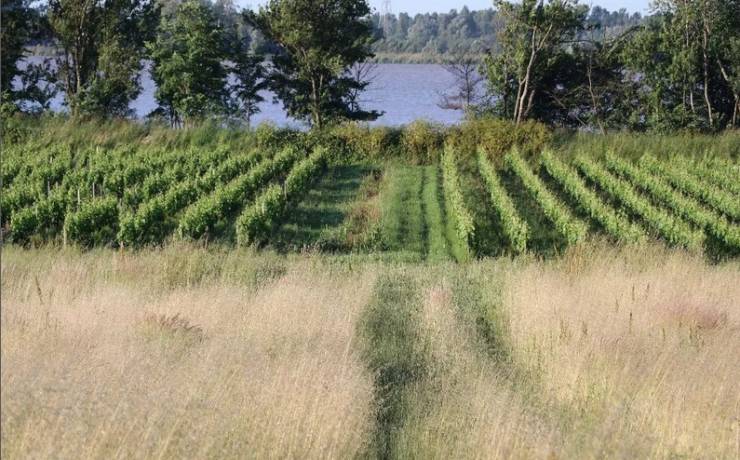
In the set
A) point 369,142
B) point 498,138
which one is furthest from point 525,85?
point 369,142

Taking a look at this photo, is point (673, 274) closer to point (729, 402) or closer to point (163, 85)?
point (729, 402)

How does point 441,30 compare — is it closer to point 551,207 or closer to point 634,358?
point 551,207

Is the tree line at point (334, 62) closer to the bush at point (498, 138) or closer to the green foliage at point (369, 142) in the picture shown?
the green foliage at point (369, 142)

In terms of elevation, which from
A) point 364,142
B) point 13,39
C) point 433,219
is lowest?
point 433,219

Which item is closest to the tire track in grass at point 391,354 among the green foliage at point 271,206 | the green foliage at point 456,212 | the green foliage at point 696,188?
the green foliage at point 271,206

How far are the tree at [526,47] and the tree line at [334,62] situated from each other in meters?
0.05

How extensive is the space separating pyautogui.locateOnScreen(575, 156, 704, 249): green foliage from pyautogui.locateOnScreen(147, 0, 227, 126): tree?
13928mm

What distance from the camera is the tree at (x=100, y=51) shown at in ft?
106

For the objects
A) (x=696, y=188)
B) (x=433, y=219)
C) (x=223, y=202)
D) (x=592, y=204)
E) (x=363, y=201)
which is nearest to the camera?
(x=223, y=202)

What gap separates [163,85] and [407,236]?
17.7 m

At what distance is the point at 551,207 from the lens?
63.2ft

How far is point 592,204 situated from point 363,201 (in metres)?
5.29

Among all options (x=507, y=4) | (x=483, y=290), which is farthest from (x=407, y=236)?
(x=507, y=4)

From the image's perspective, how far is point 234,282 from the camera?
10961 millimetres
